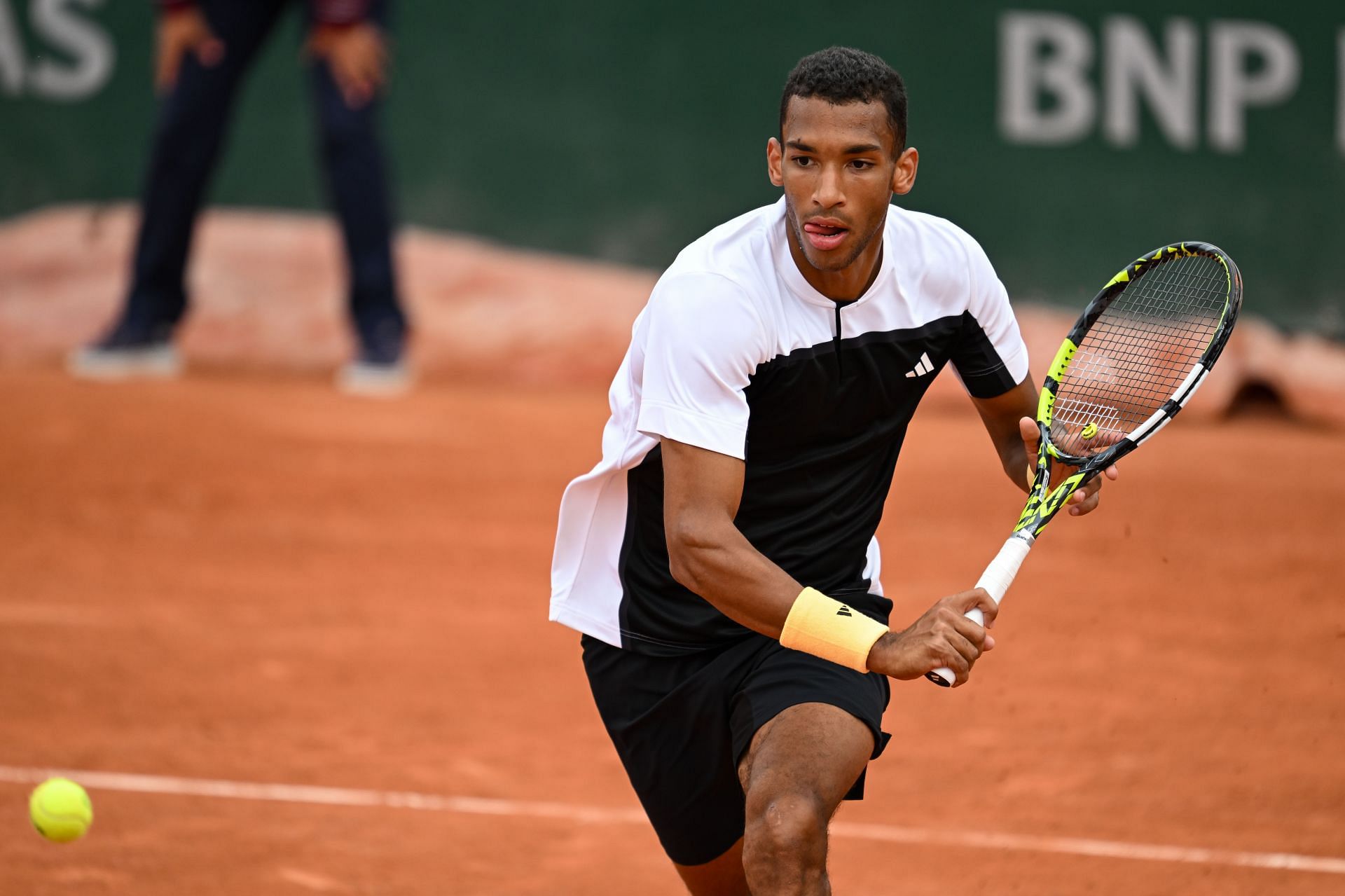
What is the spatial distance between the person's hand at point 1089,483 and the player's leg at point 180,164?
30.6 feet

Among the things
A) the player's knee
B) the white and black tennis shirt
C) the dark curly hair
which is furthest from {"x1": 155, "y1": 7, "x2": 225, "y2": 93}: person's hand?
the player's knee

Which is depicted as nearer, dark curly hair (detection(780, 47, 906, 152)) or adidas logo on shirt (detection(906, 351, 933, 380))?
dark curly hair (detection(780, 47, 906, 152))

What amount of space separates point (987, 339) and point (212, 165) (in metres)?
9.44

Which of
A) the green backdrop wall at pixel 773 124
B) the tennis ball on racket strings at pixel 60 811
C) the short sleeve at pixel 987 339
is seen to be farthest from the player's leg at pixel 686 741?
the green backdrop wall at pixel 773 124

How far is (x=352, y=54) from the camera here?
11.9 meters

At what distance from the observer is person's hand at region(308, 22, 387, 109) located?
11.8 metres

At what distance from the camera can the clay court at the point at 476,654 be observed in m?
4.99

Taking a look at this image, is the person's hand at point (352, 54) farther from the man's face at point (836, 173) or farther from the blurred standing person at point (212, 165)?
the man's face at point (836, 173)

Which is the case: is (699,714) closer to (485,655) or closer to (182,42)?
(485,655)

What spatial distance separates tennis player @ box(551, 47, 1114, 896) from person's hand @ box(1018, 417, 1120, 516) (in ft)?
0.04

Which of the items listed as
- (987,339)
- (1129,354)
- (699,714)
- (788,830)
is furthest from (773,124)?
(788,830)

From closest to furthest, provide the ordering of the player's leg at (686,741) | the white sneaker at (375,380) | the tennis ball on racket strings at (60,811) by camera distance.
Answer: the player's leg at (686,741) → the tennis ball on racket strings at (60,811) → the white sneaker at (375,380)

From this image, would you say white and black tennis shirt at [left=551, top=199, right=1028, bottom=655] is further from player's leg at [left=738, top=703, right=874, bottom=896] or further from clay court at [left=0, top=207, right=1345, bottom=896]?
clay court at [left=0, top=207, right=1345, bottom=896]

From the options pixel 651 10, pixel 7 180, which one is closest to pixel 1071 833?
pixel 651 10
